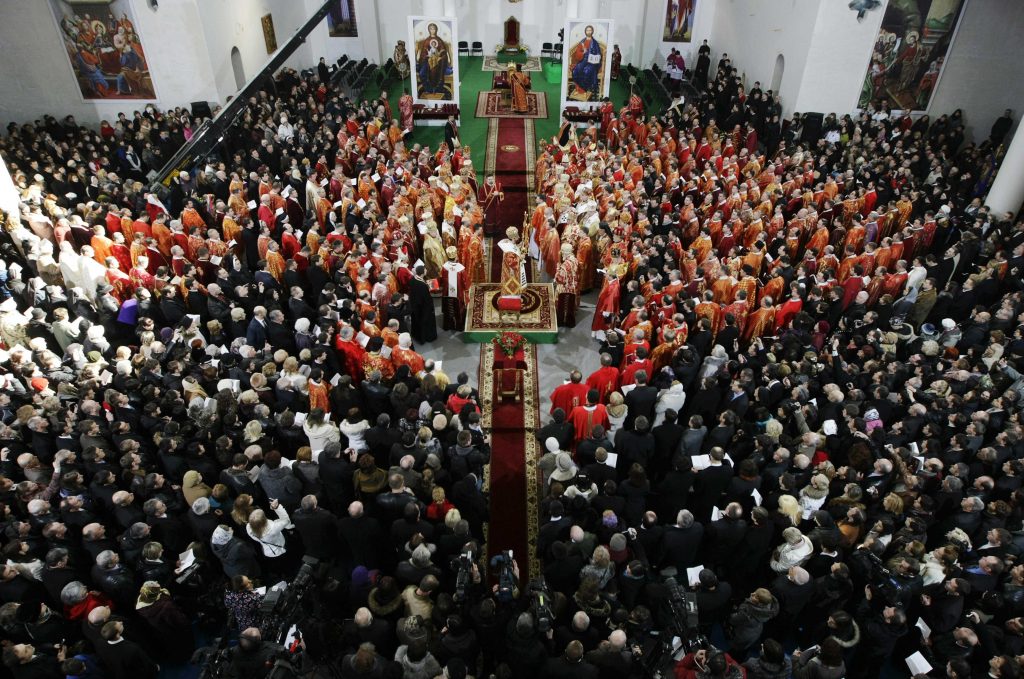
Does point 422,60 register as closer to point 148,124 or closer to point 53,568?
point 148,124

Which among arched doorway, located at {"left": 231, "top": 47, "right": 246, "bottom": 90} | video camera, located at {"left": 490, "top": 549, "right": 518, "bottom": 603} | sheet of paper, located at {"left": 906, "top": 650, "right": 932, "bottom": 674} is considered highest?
arched doorway, located at {"left": 231, "top": 47, "right": 246, "bottom": 90}

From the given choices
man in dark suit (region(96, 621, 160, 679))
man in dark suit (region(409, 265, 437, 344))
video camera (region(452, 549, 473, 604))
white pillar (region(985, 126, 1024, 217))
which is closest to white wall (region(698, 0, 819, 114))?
white pillar (region(985, 126, 1024, 217))

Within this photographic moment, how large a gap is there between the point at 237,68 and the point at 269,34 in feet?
11.4

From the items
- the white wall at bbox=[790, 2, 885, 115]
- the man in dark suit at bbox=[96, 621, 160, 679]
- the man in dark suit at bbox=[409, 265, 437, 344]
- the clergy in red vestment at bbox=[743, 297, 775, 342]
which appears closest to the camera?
the man in dark suit at bbox=[96, 621, 160, 679]

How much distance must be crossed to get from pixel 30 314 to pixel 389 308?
17.1 ft

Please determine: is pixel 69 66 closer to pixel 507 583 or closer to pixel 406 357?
pixel 406 357

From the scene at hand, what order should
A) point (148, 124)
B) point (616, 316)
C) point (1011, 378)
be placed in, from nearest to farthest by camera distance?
1. point (1011, 378)
2. point (616, 316)
3. point (148, 124)

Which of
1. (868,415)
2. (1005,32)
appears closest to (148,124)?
(868,415)

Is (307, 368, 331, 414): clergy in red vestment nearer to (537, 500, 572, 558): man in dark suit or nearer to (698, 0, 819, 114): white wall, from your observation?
(537, 500, 572, 558): man in dark suit

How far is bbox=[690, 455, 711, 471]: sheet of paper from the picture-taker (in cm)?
684

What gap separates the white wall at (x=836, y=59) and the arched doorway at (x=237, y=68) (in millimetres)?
17753

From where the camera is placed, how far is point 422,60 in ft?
66.8

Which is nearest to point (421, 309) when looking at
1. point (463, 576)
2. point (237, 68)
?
point (463, 576)

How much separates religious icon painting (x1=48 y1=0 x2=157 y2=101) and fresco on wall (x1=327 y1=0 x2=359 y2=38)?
32.2ft
